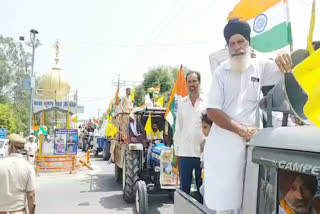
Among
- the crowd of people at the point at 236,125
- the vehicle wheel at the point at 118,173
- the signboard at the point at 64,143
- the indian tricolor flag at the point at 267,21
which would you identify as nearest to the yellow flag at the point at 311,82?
the crowd of people at the point at 236,125

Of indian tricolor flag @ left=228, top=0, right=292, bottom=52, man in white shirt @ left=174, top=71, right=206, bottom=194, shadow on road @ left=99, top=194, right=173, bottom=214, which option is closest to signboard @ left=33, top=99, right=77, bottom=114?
shadow on road @ left=99, top=194, right=173, bottom=214

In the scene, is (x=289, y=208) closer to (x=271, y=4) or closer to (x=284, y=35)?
(x=284, y=35)

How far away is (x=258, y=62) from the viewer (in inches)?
89.6

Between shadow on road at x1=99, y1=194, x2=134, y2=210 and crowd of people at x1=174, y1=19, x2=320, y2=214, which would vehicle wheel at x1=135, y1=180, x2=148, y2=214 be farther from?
crowd of people at x1=174, y1=19, x2=320, y2=214

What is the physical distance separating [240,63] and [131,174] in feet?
17.4

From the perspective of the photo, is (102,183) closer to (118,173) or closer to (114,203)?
(118,173)

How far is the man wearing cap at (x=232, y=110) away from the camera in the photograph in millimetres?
1997

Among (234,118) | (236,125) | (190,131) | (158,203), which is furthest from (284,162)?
(158,203)

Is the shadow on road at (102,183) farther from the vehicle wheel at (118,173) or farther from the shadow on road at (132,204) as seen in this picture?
the shadow on road at (132,204)

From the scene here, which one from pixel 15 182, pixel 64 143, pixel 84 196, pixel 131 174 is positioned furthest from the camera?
pixel 64 143

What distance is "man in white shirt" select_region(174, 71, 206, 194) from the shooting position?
394 cm

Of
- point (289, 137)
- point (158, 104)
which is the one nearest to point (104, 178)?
point (158, 104)

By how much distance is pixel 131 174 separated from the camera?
7121mm

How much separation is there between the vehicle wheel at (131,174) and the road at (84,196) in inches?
12.3
